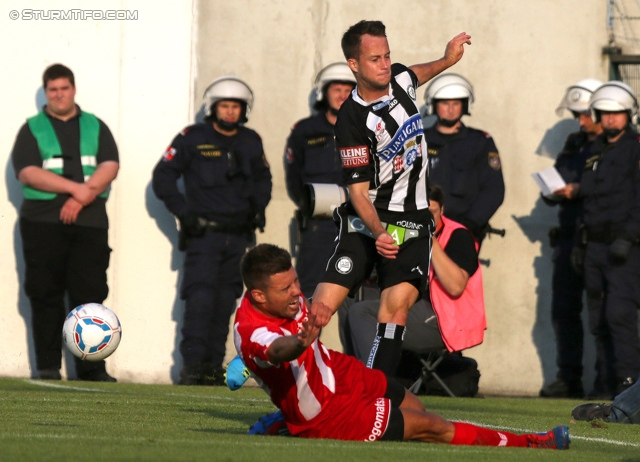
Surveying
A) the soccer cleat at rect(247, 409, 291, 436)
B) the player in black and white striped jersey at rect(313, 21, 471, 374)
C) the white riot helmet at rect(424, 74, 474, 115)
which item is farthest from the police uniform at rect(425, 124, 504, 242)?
the soccer cleat at rect(247, 409, 291, 436)

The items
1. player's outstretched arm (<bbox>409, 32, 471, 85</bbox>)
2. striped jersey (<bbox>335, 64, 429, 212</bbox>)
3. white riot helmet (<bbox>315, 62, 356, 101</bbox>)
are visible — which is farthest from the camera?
white riot helmet (<bbox>315, 62, 356, 101</bbox>)

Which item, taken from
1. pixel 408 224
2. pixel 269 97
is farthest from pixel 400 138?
pixel 269 97

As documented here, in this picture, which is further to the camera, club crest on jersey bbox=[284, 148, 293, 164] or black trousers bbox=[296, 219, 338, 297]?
club crest on jersey bbox=[284, 148, 293, 164]

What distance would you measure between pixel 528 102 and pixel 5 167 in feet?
17.6

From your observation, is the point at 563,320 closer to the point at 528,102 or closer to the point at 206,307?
the point at 528,102

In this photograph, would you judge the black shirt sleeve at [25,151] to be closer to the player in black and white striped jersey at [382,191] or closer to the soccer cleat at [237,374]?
the player in black and white striped jersey at [382,191]

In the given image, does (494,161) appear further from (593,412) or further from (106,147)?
(593,412)

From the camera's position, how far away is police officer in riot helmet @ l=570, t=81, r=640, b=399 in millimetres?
10750

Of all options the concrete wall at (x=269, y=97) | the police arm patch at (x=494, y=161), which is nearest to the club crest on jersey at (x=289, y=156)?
the concrete wall at (x=269, y=97)

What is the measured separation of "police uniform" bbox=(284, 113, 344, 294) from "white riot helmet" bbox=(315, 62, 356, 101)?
0.81 feet

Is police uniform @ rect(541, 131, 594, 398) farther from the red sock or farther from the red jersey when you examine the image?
the red jersey

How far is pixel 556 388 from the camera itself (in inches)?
467

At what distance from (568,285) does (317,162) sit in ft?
8.94

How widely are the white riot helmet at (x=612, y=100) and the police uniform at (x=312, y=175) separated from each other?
2399 millimetres
